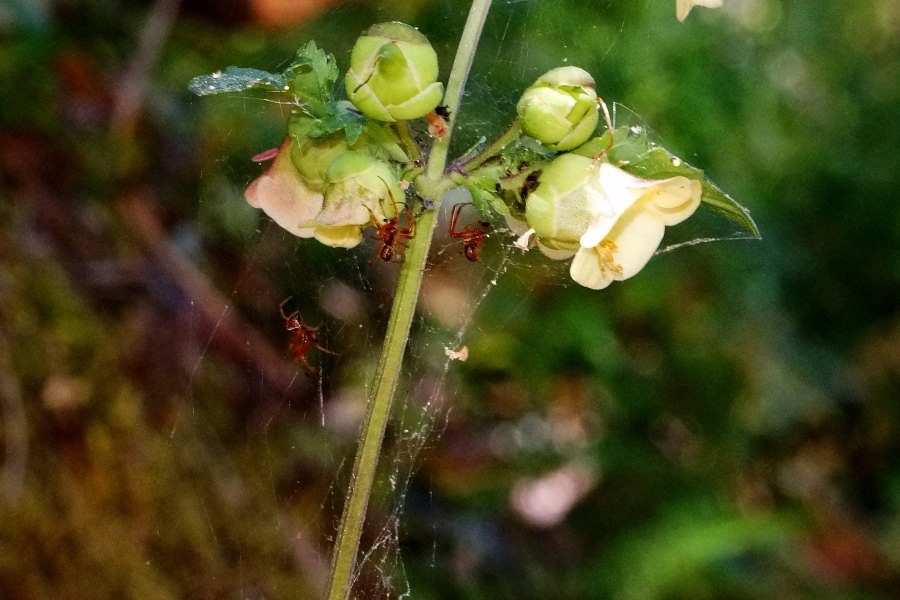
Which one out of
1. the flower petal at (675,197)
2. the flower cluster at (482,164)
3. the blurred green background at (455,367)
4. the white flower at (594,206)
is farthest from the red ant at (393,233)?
the blurred green background at (455,367)

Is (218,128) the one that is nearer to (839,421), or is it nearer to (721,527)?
(721,527)

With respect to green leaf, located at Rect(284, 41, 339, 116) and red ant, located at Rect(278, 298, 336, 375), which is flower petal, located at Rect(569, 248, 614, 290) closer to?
green leaf, located at Rect(284, 41, 339, 116)

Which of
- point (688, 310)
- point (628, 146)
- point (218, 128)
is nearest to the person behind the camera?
point (628, 146)

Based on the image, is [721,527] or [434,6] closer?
[434,6]

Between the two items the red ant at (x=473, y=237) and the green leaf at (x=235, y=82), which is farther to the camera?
the red ant at (x=473, y=237)

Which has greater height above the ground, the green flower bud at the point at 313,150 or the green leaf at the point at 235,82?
the green leaf at the point at 235,82

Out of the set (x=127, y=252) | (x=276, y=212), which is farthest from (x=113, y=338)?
(x=276, y=212)

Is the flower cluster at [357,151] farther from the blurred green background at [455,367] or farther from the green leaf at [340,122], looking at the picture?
the blurred green background at [455,367]

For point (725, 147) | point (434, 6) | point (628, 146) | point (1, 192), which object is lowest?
point (1, 192)
